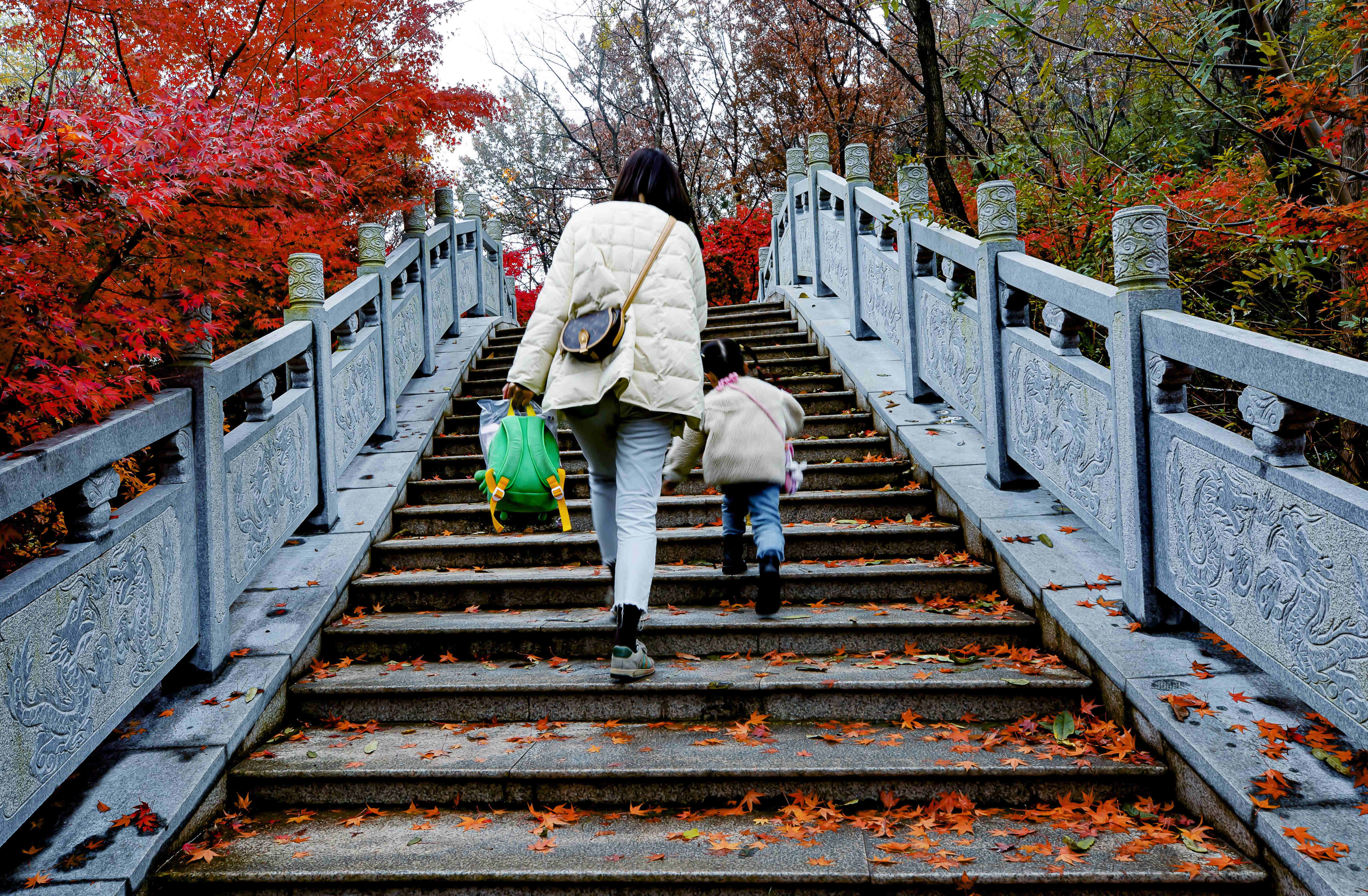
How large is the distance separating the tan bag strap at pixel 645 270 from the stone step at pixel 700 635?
1.36 meters

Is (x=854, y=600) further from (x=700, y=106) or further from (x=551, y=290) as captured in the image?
(x=700, y=106)

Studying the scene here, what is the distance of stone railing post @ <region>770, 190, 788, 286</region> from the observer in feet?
34.3

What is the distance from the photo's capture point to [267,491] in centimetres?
400

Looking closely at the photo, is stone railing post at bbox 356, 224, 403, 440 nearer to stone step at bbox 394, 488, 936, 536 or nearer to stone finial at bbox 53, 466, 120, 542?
stone step at bbox 394, 488, 936, 536

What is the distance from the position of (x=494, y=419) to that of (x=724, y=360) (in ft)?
3.66

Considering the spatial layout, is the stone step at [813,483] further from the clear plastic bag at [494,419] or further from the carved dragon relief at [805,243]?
the carved dragon relief at [805,243]

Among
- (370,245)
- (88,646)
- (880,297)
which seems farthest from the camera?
(880,297)

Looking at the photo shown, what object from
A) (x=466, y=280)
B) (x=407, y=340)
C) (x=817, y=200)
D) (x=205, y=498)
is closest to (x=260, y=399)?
(x=205, y=498)

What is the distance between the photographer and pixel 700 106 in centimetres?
1659

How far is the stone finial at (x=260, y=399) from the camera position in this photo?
3.98 meters

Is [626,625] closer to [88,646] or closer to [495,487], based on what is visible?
[495,487]

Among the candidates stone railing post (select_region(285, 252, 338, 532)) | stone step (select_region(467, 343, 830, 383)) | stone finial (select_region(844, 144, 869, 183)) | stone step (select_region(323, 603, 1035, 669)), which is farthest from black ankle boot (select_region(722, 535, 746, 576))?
stone finial (select_region(844, 144, 869, 183))

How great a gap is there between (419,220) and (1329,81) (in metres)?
6.64

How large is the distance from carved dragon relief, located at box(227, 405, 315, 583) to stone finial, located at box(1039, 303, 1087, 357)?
3.55 metres
